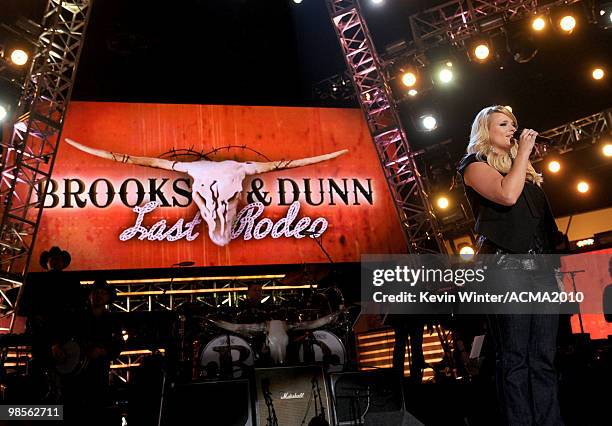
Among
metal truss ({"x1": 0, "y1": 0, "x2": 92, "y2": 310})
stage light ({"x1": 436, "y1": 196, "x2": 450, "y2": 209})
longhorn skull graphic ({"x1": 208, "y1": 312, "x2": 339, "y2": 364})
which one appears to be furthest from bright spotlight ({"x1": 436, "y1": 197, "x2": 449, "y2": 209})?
metal truss ({"x1": 0, "y1": 0, "x2": 92, "y2": 310})

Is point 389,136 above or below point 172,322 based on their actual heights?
above

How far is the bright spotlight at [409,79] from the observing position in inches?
401

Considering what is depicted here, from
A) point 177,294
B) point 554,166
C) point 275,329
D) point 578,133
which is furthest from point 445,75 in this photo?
point 177,294

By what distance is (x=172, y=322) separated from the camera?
251 inches

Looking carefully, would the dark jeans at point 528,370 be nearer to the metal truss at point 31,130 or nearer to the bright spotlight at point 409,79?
the metal truss at point 31,130

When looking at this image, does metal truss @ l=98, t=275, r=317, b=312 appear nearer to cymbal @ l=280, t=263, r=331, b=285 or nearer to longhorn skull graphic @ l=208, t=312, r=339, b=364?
cymbal @ l=280, t=263, r=331, b=285

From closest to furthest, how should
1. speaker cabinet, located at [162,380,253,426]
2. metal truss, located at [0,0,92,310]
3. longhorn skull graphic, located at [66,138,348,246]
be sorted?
speaker cabinet, located at [162,380,253,426], metal truss, located at [0,0,92,310], longhorn skull graphic, located at [66,138,348,246]

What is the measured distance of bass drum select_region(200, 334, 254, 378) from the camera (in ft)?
21.7

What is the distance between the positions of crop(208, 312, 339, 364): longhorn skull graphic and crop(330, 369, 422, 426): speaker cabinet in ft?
8.10

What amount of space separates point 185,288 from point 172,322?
501 cm

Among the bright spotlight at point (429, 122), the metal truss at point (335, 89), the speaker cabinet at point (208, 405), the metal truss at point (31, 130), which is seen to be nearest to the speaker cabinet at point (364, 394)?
the speaker cabinet at point (208, 405)

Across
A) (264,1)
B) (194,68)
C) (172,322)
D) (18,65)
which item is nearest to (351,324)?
(172,322)

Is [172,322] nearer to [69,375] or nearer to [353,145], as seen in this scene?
[69,375]

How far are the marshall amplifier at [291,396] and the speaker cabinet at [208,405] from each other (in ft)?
0.36
